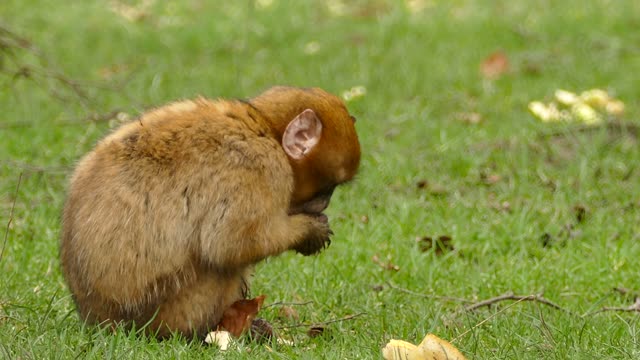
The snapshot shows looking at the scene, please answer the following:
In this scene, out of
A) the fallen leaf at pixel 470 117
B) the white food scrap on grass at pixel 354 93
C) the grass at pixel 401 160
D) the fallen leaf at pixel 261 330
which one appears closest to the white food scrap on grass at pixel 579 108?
the grass at pixel 401 160

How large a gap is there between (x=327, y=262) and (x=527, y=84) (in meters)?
4.02

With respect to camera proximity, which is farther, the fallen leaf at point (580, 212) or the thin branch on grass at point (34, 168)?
the thin branch on grass at point (34, 168)

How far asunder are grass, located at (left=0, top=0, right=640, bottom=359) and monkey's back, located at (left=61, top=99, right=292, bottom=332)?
20cm

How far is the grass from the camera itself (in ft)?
16.4

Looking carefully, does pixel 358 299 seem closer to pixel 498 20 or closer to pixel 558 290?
pixel 558 290

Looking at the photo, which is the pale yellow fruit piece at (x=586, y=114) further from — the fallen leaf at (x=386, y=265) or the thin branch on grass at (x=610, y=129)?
the fallen leaf at (x=386, y=265)

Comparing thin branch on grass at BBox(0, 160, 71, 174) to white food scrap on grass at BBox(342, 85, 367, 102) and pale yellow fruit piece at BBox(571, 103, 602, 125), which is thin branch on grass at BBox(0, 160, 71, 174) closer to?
white food scrap on grass at BBox(342, 85, 367, 102)

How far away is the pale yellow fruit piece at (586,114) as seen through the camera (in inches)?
332

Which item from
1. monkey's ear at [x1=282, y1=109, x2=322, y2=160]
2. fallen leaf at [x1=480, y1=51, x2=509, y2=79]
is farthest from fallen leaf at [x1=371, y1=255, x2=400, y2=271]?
fallen leaf at [x1=480, y1=51, x2=509, y2=79]

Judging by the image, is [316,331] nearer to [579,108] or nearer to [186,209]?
[186,209]

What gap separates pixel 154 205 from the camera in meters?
4.47

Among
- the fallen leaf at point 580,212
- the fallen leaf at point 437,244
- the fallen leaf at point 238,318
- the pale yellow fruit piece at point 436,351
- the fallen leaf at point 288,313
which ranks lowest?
the fallen leaf at point 580,212

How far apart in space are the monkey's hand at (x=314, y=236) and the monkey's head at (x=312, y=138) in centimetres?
7

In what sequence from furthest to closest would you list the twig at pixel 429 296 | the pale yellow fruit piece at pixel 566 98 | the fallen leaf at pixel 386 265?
the pale yellow fruit piece at pixel 566 98, the fallen leaf at pixel 386 265, the twig at pixel 429 296
